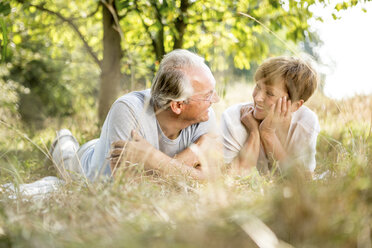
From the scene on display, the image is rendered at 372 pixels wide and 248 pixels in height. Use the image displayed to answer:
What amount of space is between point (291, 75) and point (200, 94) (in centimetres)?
84

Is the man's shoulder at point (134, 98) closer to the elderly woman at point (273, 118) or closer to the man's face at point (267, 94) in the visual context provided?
the elderly woman at point (273, 118)

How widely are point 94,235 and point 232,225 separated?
44cm

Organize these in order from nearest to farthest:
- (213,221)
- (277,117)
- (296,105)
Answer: (213,221) < (277,117) < (296,105)

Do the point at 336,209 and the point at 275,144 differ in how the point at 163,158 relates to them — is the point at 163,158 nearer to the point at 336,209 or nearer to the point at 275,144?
the point at 275,144

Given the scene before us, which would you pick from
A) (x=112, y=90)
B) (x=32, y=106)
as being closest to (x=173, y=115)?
(x=112, y=90)

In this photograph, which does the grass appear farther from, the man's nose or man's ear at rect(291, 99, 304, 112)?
man's ear at rect(291, 99, 304, 112)

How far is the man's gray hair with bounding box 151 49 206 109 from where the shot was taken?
117 inches

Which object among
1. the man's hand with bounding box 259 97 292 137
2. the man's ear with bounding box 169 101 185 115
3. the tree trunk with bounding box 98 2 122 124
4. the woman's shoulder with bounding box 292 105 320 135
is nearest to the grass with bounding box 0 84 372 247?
the man's ear with bounding box 169 101 185 115

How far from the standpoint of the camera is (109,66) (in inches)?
230

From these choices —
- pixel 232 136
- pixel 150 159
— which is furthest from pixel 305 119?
pixel 150 159

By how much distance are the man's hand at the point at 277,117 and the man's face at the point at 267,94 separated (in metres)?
0.04

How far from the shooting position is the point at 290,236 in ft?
3.91

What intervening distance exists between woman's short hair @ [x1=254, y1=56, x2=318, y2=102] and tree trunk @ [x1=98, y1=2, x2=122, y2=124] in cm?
308

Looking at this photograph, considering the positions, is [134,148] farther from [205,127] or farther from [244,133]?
[244,133]
